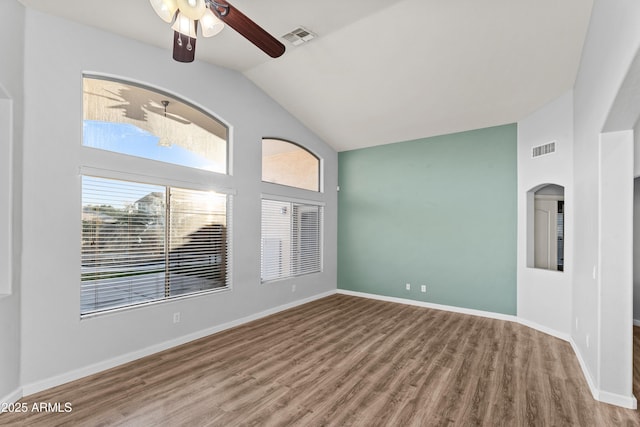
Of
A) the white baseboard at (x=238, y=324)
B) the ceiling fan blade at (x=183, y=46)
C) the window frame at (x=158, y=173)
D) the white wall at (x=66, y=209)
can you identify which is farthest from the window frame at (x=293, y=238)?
the ceiling fan blade at (x=183, y=46)

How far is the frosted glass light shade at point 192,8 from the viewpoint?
2.02 metres

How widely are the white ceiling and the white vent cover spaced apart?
1.86 feet

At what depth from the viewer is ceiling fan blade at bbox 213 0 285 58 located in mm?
2035

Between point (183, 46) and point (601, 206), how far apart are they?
3651 millimetres

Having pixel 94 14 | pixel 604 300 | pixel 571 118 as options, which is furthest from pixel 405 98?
pixel 94 14

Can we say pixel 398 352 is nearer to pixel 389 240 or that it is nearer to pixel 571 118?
pixel 389 240

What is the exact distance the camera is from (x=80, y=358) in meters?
2.97

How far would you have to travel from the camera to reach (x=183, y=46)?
2289 millimetres

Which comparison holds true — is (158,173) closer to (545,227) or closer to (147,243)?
(147,243)

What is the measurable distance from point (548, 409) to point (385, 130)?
4.49m

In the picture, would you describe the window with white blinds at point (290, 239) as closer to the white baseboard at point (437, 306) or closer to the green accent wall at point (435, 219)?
the green accent wall at point (435, 219)

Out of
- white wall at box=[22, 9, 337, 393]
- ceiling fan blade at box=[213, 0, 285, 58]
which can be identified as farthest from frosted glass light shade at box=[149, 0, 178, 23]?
white wall at box=[22, 9, 337, 393]

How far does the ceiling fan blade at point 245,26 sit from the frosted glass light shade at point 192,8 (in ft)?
0.41

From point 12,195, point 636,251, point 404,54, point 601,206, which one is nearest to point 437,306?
point 636,251
